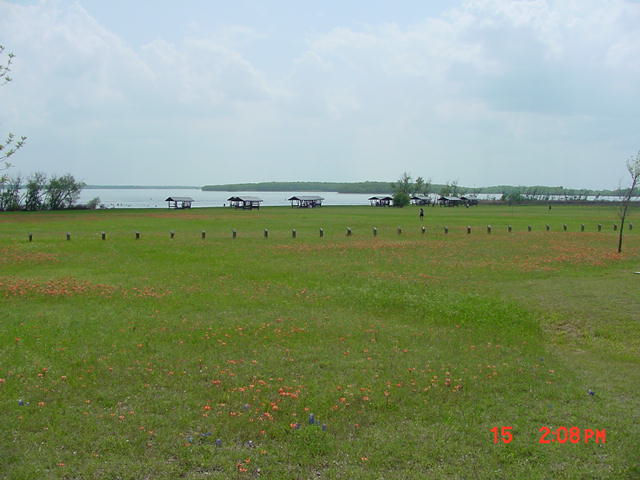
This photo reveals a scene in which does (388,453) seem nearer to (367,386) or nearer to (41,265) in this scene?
(367,386)

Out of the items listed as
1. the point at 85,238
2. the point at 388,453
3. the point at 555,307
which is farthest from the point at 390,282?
the point at 85,238

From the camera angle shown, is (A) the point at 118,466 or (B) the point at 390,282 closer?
(A) the point at 118,466

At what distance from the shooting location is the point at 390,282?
20000 millimetres

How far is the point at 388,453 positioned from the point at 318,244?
27.8 metres

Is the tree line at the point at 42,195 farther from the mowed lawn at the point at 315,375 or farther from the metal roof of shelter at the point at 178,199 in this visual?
the mowed lawn at the point at 315,375
